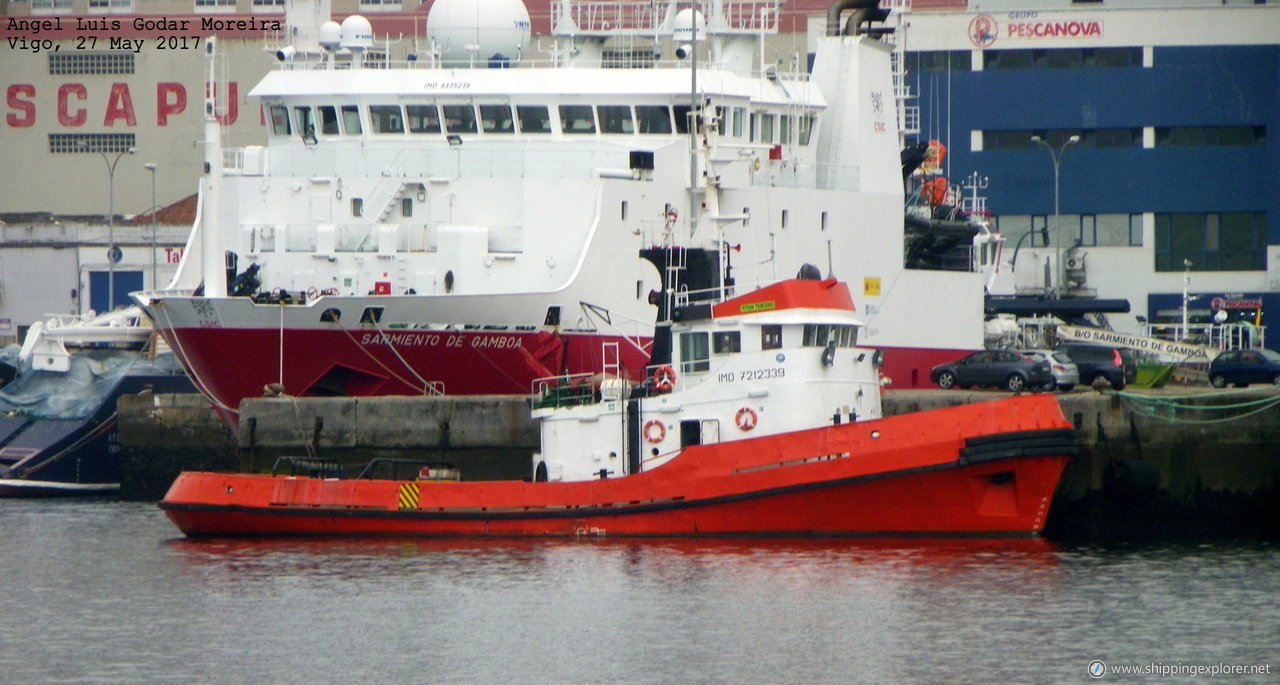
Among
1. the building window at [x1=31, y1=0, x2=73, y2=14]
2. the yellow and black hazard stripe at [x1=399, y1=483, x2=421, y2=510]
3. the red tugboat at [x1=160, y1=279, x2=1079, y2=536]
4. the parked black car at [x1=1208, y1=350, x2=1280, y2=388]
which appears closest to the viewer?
the red tugboat at [x1=160, y1=279, x2=1079, y2=536]

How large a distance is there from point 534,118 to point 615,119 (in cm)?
139

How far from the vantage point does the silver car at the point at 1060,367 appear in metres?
37.8

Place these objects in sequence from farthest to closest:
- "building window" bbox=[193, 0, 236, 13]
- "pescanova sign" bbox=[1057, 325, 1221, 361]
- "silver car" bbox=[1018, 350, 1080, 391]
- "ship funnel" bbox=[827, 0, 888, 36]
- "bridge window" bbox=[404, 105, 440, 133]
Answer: "building window" bbox=[193, 0, 236, 13] < "pescanova sign" bbox=[1057, 325, 1221, 361] < "ship funnel" bbox=[827, 0, 888, 36] < "silver car" bbox=[1018, 350, 1080, 391] < "bridge window" bbox=[404, 105, 440, 133]

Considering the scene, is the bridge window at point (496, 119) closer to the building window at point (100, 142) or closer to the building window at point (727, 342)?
the building window at point (727, 342)

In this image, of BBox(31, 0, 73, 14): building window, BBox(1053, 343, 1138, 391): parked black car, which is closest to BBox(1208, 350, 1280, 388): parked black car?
BBox(1053, 343, 1138, 391): parked black car

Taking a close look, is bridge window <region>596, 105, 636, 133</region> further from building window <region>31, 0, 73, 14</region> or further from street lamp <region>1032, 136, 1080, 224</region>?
building window <region>31, 0, 73, 14</region>

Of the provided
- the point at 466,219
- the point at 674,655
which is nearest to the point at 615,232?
the point at 466,219

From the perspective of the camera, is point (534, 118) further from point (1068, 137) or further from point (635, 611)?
Result: point (1068, 137)

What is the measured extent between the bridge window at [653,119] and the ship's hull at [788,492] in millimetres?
9385

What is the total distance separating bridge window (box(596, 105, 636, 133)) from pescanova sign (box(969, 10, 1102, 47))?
32.4 meters

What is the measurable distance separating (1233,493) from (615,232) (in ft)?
35.2

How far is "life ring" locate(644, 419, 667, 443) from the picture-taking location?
1069 inches

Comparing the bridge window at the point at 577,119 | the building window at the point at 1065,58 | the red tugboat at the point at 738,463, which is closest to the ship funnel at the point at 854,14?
the bridge window at the point at 577,119

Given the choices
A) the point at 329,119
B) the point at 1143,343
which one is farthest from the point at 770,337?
the point at 1143,343
